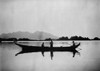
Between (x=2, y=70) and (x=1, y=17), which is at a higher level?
(x=1, y=17)

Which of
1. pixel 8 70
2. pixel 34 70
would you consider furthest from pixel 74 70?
pixel 8 70

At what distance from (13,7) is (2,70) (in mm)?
2383

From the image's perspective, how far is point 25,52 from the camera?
615 cm

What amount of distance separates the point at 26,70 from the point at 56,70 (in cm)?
61

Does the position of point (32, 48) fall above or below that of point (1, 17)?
below

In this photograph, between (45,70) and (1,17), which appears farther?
(1,17)

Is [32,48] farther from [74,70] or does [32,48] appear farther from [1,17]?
[74,70]

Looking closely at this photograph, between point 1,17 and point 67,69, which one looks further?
point 1,17

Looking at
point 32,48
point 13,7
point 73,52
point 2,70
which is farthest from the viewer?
point 73,52

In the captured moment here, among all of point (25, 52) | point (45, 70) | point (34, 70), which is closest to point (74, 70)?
point (45, 70)

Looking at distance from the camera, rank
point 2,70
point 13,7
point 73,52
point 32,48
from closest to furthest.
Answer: point 2,70 < point 13,7 < point 32,48 < point 73,52

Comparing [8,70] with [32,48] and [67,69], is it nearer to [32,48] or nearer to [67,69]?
[67,69]

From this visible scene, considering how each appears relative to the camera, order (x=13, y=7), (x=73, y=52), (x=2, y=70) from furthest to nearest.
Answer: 1. (x=73, y=52)
2. (x=13, y=7)
3. (x=2, y=70)

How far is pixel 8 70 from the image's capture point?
312cm
